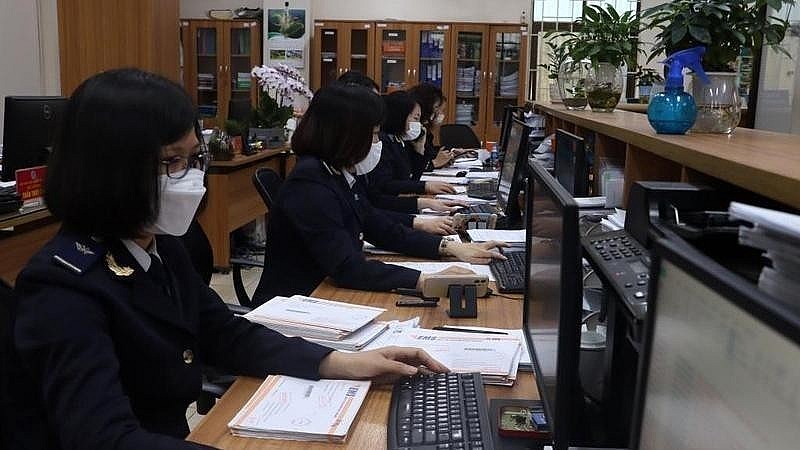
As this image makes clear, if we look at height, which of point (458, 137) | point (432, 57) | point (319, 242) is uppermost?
Result: point (432, 57)

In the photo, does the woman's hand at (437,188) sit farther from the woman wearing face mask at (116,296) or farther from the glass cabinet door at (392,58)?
the glass cabinet door at (392,58)

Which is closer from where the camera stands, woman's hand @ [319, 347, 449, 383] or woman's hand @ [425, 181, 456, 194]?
woman's hand @ [319, 347, 449, 383]

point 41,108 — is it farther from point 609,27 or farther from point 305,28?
point 305,28

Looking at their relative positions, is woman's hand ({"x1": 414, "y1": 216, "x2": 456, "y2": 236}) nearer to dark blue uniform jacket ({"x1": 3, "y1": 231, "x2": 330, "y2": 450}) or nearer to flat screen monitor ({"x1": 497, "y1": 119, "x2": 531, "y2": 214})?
flat screen monitor ({"x1": 497, "y1": 119, "x2": 531, "y2": 214})

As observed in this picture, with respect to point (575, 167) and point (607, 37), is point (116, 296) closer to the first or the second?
point (575, 167)

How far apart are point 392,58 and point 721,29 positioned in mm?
6774

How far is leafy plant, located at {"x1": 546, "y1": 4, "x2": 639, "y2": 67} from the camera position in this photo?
3.19 meters

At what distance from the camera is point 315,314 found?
5.98ft

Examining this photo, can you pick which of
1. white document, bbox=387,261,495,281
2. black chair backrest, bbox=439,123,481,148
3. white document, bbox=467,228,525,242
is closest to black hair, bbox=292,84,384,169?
white document, bbox=387,261,495,281

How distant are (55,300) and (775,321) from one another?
1045 mm

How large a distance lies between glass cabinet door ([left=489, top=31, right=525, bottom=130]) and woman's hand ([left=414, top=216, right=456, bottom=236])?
215 inches

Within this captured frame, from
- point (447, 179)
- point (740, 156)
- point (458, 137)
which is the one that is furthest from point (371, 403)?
point (458, 137)

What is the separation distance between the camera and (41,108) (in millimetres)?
3186

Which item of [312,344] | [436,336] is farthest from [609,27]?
[312,344]
